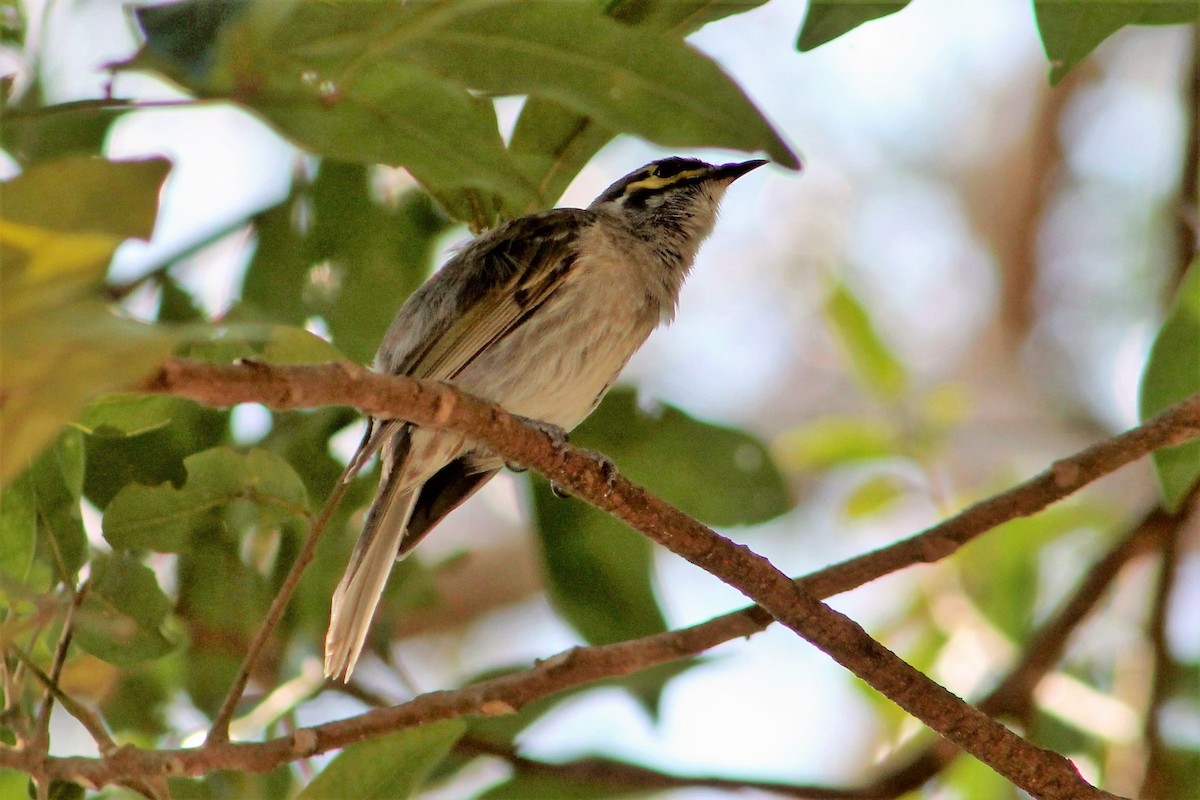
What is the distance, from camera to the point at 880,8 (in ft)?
8.61

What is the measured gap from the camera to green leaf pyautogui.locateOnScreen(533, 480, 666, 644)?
3.93 meters

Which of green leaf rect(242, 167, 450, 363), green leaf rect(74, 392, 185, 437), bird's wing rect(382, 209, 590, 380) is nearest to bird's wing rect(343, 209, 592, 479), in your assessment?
bird's wing rect(382, 209, 590, 380)

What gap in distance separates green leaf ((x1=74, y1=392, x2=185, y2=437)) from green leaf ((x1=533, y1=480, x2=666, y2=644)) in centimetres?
160

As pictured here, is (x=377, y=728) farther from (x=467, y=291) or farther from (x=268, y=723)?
(x=467, y=291)

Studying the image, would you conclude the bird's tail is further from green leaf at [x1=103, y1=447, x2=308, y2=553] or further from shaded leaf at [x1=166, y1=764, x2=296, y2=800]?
green leaf at [x1=103, y1=447, x2=308, y2=553]

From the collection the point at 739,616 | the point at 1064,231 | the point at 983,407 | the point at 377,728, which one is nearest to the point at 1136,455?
the point at 739,616

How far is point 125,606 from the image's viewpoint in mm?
2865

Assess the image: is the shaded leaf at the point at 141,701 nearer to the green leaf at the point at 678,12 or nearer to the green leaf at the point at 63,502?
the green leaf at the point at 63,502

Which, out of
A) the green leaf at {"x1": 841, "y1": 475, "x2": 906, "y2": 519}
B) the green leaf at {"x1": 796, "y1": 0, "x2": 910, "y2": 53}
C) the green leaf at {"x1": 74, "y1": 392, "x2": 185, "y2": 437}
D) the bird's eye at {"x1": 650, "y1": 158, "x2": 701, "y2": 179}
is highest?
the bird's eye at {"x1": 650, "y1": 158, "x2": 701, "y2": 179}

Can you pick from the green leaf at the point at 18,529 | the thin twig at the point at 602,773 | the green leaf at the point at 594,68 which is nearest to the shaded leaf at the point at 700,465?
the thin twig at the point at 602,773

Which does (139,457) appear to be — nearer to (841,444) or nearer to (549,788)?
(549,788)

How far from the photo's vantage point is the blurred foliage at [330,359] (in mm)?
1541

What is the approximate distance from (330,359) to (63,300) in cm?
85

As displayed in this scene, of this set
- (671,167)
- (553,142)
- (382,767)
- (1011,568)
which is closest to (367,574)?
(382,767)
